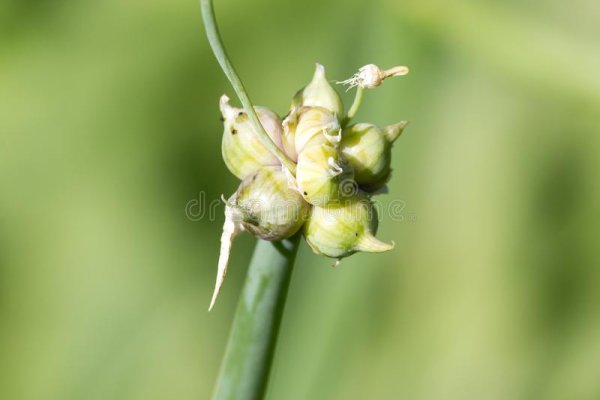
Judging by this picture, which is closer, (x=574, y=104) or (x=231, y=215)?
(x=231, y=215)

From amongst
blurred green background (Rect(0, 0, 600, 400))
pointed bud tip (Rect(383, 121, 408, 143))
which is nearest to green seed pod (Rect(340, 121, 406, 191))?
pointed bud tip (Rect(383, 121, 408, 143))

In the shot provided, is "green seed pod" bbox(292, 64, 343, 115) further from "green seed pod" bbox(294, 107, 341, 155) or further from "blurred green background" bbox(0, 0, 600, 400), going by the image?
"blurred green background" bbox(0, 0, 600, 400)

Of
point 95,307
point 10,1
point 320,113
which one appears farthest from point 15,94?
point 320,113

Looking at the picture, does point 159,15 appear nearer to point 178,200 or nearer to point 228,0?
point 228,0

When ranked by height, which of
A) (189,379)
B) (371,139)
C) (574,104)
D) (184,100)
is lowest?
(189,379)

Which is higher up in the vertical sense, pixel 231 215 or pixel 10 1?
pixel 10 1

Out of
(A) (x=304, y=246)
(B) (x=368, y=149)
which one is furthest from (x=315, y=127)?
(A) (x=304, y=246)

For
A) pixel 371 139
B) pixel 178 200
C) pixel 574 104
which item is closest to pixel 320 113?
pixel 371 139
